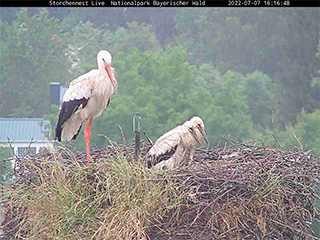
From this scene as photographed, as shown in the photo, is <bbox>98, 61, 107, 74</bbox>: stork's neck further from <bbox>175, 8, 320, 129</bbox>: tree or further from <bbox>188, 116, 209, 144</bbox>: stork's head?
<bbox>175, 8, 320, 129</bbox>: tree

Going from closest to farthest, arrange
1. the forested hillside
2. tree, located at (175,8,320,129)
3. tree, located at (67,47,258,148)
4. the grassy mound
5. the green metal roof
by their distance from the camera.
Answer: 1. the grassy mound
2. the green metal roof
3. tree, located at (67,47,258,148)
4. the forested hillside
5. tree, located at (175,8,320,129)

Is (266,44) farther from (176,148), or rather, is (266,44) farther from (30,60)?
(176,148)

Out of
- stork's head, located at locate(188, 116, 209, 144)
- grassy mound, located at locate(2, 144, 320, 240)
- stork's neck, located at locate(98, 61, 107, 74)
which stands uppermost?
stork's neck, located at locate(98, 61, 107, 74)

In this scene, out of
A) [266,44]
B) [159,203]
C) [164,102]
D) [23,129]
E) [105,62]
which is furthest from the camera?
[266,44]

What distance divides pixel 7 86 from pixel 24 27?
14.7ft

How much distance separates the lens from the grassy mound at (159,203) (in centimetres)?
602

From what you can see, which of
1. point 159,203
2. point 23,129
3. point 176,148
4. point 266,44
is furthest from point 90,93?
point 266,44

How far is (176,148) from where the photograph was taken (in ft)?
23.1

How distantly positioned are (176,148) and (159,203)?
1.08 m

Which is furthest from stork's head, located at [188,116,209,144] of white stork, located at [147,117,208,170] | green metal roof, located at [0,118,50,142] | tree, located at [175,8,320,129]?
tree, located at [175,8,320,129]

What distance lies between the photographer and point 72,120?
26.5ft

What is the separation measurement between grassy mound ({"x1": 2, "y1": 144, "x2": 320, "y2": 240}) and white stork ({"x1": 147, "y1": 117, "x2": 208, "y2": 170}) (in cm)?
62

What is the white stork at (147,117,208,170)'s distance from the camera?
7000 millimetres

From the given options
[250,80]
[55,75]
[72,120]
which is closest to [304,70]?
[250,80]
